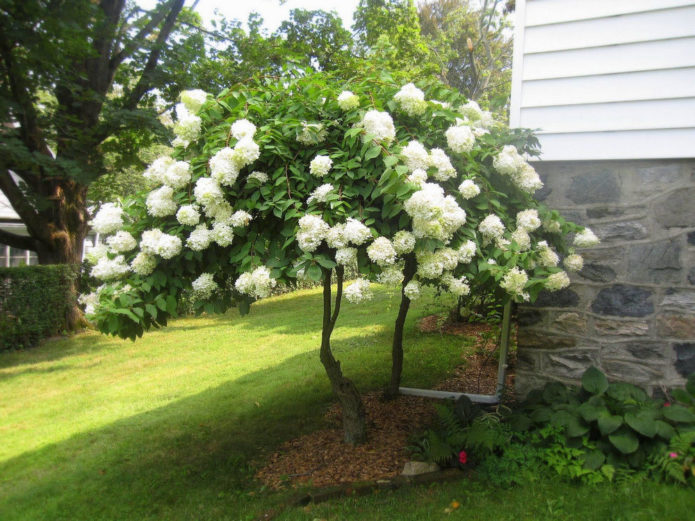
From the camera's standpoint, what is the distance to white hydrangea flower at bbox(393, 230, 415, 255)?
2307mm

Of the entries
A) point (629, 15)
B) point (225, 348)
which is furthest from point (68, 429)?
point (629, 15)

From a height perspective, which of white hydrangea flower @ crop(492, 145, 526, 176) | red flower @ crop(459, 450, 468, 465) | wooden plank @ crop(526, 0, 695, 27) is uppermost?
wooden plank @ crop(526, 0, 695, 27)

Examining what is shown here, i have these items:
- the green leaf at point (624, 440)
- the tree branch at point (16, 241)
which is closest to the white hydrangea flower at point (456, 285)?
the green leaf at point (624, 440)

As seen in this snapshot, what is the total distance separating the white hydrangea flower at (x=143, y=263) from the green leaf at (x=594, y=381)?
8.86 feet

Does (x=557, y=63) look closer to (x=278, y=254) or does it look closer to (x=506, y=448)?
(x=278, y=254)

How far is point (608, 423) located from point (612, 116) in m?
1.92

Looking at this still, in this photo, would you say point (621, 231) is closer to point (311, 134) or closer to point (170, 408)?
point (311, 134)

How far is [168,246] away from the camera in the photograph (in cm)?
242

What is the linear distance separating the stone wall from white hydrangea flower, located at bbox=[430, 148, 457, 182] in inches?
47.1

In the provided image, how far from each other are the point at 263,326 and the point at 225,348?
1.40m

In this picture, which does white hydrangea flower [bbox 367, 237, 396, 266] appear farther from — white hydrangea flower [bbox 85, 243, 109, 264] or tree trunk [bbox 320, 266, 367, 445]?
white hydrangea flower [bbox 85, 243, 109, 264]

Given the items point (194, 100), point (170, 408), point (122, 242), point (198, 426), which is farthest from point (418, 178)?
point (170, 408)

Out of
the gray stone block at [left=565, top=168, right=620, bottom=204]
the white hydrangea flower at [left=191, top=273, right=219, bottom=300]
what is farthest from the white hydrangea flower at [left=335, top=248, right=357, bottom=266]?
the gray stone block at [left=565, top=168, right=620, bottom=204]

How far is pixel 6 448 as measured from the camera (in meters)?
4.67
